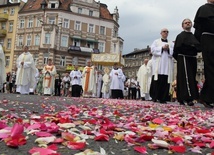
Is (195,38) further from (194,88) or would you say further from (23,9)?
(23,9)

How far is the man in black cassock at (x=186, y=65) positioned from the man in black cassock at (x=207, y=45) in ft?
2.49

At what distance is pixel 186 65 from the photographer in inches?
355

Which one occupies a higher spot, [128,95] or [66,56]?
[66,56]

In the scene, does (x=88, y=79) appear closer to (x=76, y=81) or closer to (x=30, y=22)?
(x=76, y=81)

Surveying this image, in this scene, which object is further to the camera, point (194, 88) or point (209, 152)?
point (194, 88)

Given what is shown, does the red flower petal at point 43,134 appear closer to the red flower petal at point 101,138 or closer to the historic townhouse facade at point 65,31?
the red flower petal at point 101,138

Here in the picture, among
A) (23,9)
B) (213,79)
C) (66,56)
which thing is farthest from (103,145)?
(23,9)

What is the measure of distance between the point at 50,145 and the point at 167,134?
1213 mm

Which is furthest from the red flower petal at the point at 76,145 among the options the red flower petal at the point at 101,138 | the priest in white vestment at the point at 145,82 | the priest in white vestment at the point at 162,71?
the priest in white vestment at the point at 145,82

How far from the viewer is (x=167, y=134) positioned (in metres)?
3.19

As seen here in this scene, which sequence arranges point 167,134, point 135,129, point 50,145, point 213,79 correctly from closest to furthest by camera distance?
point 50,145 < point 167,134 < point 135,129 < point 213,79

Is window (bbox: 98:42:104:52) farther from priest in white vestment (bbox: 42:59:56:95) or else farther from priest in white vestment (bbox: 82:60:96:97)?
priest in white vestment (bbox: 42:59:56:95)

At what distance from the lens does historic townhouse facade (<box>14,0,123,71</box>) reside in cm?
6425

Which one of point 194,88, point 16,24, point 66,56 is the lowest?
point 194,88
